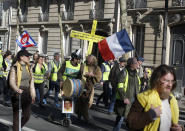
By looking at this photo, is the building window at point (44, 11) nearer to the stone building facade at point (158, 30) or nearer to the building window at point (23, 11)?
the building window at point (23, 11)

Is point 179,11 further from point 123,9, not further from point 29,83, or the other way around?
point 29,83

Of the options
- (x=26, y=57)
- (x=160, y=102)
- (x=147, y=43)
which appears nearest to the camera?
(x=160, y=102)

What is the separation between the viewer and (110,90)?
10.2 metres

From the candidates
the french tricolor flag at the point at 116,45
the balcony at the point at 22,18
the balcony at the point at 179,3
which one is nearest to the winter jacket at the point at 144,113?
the french tricolor flag at the point at 116,45

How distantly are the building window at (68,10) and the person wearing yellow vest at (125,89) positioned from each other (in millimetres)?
17629

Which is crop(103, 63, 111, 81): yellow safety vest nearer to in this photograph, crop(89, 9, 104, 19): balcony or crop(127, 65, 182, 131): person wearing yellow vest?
crop(127, 65, 182, 131): person wearing yellow vest

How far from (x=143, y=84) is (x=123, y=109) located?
12.0ft

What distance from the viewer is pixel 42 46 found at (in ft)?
83.7

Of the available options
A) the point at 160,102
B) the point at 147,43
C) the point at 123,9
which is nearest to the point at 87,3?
the point at 147,43

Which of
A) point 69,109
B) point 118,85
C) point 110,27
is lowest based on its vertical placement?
point 69,109

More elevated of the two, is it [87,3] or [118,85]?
[87,3]

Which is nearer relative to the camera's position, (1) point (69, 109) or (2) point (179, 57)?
(1) point (69, 109)

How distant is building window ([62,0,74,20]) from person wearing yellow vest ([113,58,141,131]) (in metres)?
17.6

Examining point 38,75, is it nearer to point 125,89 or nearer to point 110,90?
point 110,90
